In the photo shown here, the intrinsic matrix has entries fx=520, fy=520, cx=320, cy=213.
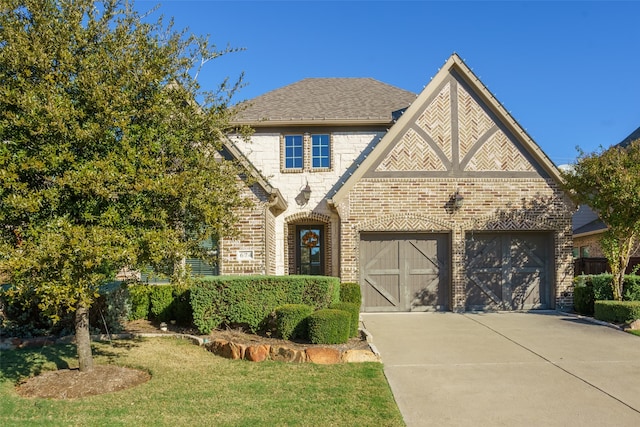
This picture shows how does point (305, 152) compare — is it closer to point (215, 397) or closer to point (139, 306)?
point (139, 306)

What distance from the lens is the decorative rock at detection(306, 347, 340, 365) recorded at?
8125 mm

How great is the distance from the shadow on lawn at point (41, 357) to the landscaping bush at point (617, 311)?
1027cm

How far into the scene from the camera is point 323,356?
26.8 ft

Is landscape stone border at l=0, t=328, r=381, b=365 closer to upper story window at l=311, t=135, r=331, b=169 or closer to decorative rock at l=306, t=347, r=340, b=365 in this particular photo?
decorative rock at l=306, t=347, r=340, b=365

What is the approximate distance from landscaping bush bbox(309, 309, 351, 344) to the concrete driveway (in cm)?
79

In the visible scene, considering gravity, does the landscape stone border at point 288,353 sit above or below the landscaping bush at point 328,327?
below

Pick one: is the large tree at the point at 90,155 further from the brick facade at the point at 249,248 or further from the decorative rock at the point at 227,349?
the brick facade at the point at 249,248

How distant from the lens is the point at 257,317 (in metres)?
10.2

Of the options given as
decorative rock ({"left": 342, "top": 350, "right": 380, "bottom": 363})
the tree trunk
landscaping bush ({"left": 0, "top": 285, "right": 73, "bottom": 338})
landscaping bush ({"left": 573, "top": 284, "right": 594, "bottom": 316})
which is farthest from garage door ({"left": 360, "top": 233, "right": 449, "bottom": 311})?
the tree trunk

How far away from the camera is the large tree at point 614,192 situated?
11.9m

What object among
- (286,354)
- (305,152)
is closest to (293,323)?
(286,354)

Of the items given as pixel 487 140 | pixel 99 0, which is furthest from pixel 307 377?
pixel 487 140

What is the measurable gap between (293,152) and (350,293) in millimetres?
4952

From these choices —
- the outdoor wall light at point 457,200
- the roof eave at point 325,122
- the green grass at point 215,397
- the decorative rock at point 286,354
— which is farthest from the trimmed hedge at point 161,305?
the outdoor wall light at point 457,200
